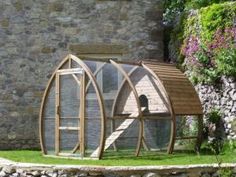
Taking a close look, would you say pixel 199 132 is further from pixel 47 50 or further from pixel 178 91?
pixel 47 50

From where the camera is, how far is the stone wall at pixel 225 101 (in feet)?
40.7

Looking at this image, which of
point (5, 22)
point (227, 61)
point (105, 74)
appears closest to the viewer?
point (227, 61)

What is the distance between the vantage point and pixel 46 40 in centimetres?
1539

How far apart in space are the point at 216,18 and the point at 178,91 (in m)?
2.16

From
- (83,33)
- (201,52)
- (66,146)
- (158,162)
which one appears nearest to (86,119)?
(66,146)

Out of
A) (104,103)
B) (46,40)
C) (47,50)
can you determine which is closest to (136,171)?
(104,103)

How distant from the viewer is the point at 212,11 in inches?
522

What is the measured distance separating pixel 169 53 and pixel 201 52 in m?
2.79

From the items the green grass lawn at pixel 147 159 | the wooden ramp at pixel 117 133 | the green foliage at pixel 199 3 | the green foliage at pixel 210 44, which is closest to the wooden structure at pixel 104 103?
the wooden ramp at pixel 117 133

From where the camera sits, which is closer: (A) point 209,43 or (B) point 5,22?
(A) point 209,43

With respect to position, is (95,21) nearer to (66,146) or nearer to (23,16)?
(23,16)

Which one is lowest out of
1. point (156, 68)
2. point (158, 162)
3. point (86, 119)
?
point (158, 162)

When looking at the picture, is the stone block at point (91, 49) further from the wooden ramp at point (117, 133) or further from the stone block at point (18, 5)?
the wooden ramp at point (117, 133)

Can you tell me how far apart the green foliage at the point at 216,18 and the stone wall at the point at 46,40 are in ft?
8.89
